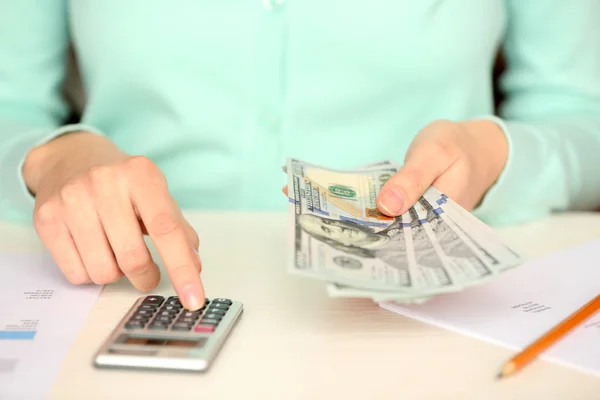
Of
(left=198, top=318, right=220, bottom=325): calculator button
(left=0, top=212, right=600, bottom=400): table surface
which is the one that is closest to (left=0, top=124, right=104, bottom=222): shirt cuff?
(left=0, top=212, right=600, bottom=400): table surface

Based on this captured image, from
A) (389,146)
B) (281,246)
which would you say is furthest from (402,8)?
(281,246)

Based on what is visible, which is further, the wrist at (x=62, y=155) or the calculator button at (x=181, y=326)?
the wrist at (x=62, y=155)

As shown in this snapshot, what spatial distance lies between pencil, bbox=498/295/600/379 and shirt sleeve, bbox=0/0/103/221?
1.92ft

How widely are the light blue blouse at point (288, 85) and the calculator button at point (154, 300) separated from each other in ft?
0.90

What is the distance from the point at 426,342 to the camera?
44 centimetres

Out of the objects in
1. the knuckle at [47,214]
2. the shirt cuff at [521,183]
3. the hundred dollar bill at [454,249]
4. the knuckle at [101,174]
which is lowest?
the shirt cuff at [521,183]

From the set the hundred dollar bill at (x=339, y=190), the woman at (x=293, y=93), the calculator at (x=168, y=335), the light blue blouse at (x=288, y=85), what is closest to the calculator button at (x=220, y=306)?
the calculator at (x=168, y=335)

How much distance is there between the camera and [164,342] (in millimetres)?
429

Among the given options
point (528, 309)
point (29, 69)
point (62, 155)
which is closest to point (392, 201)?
point (528, 309)

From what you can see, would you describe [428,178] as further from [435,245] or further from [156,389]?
[156,389]

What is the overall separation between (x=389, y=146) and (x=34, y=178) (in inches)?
16.7

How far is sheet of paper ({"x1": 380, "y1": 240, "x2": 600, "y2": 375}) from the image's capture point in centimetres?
43

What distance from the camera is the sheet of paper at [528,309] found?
0.43 metres

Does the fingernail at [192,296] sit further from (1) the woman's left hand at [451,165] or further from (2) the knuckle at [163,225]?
(1) the woman's left hand at [451,165]
